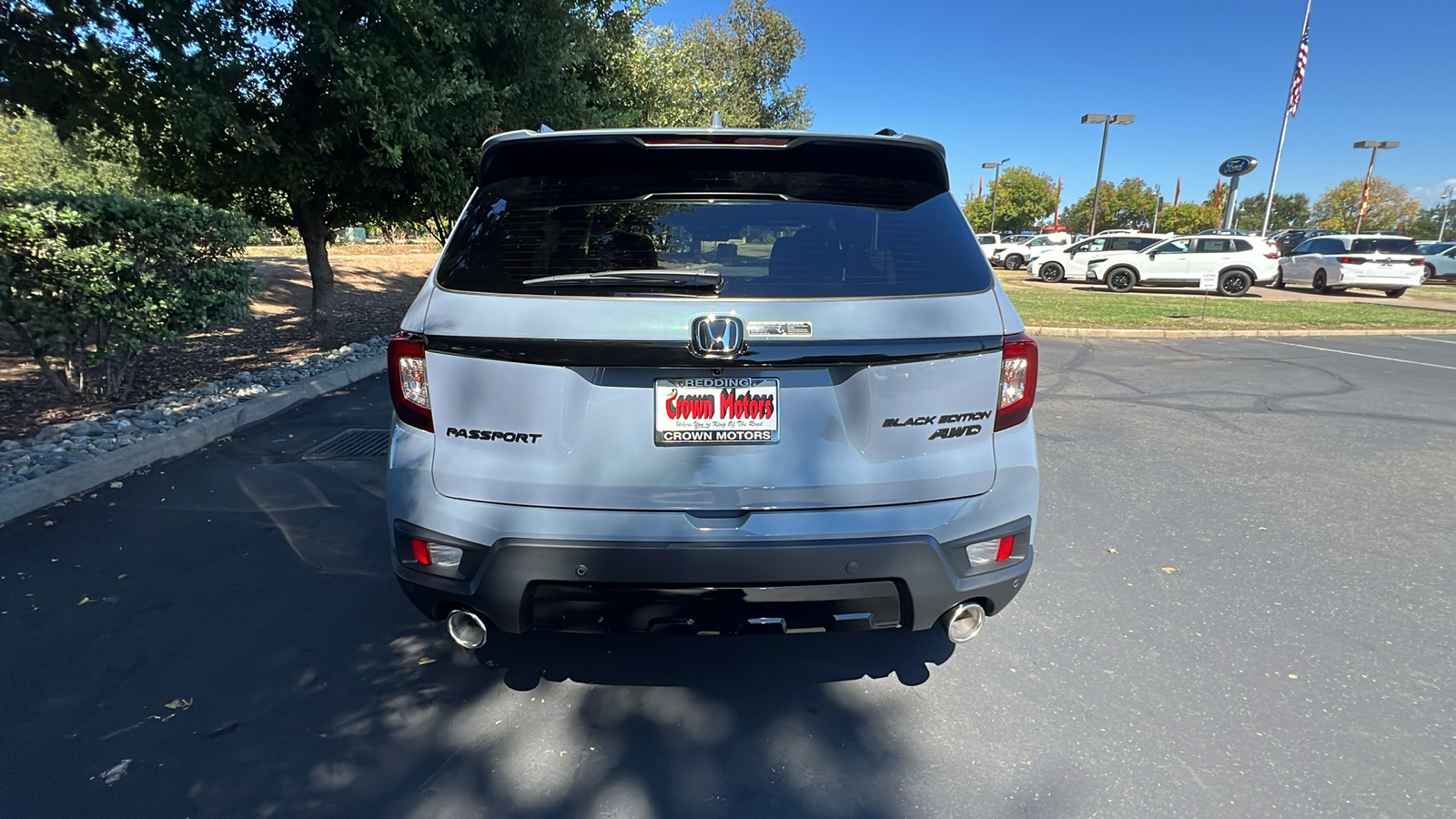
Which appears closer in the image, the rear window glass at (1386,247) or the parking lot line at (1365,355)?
the parking lot line at (1365,355)

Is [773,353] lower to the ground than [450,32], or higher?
lower

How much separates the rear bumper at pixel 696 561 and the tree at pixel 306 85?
671 cm

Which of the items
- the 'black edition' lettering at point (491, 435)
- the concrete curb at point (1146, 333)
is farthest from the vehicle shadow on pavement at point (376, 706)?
the concrete curb at point (1146, 333)

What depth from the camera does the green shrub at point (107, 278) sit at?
5.21 meters

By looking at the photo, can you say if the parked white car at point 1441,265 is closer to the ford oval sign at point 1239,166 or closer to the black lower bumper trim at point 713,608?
the ford oval sign at point 1239,166

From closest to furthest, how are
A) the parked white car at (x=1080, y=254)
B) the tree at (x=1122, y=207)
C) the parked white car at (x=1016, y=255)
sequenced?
the parked white car at (x=1080, y=254)
the parked white car at (x=1016, y=255)
the tree at (x=1122, y=207)

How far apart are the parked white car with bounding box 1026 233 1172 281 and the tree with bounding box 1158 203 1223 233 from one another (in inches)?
2321

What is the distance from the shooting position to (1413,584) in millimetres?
3512

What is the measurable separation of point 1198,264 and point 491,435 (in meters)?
23.5

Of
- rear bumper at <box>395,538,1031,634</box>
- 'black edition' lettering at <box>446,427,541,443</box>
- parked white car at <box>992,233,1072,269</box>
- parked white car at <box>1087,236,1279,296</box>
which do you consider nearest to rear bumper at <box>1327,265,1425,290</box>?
parked white car at <box>1087,236,1279,296</box>

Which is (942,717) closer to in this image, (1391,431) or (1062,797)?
(1062,797)

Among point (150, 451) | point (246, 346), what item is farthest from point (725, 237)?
point (246, 346)

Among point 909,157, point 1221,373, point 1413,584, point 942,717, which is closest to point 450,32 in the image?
point 909,157

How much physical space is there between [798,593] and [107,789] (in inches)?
85.5
